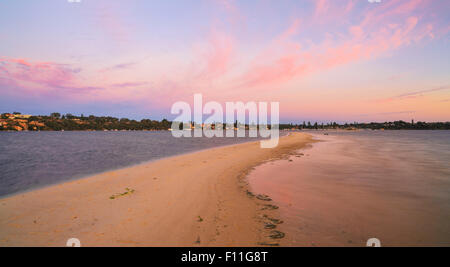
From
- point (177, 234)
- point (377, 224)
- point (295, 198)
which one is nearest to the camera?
point (177, 234)

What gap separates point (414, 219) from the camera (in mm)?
6465

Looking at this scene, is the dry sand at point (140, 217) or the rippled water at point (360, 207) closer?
the dry sand at point (140, 217)

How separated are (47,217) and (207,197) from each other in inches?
219

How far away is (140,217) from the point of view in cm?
662

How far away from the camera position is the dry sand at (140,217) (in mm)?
5262

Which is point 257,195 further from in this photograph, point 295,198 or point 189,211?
point 189,211

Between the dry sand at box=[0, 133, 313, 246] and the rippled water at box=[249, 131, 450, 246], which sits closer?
the dry sand at box=[0, 133, 313, 246]

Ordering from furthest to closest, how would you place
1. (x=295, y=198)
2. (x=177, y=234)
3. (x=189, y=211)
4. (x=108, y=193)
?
(x=108, y=193) < (x=295, y=198) < (x=189, y=211) < (x=177, y=234)

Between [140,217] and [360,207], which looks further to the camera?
[360,207]

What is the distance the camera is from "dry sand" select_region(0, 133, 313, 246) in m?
5.26

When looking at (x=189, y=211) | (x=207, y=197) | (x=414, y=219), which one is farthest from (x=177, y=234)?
(x=414, y=219)

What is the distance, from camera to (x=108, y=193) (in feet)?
31.4

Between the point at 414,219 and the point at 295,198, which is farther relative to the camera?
the point at 295,198
